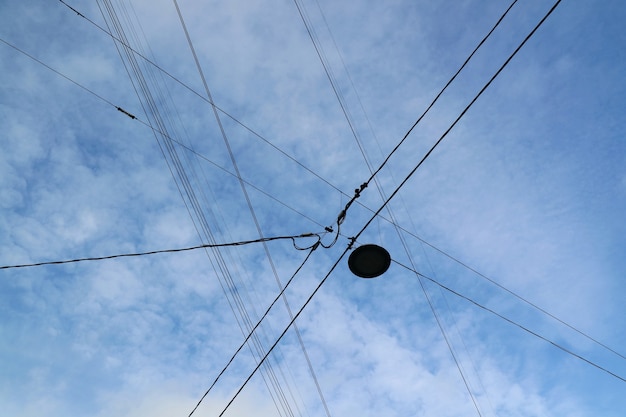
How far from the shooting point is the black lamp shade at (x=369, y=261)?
170 inches

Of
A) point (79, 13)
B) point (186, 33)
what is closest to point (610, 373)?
point (186, 33)

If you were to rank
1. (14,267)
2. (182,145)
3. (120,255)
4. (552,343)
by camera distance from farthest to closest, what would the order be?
(182,145) → (552,343) → (120,255) → (14,267)

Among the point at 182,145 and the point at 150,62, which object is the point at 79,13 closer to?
the point at 150,62

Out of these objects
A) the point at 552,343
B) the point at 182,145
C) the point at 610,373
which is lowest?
the point at 610,373

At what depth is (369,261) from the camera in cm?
439

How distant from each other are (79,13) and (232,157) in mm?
3715

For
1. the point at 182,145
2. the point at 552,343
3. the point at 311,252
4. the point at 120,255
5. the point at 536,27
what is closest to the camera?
the point at 536,27

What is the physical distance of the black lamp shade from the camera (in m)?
4.31

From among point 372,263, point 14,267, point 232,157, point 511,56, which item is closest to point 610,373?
point 372,263

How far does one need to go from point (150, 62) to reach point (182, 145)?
194 centimetres

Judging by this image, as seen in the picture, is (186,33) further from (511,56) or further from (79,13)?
(511,56)

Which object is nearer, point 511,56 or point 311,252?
point 511,56

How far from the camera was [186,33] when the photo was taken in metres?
7.98

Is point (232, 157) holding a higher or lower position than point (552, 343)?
higher
